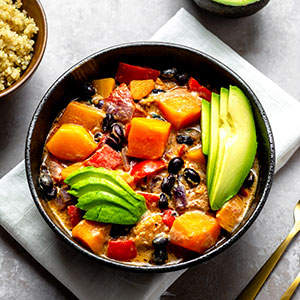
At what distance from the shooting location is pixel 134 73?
388cm

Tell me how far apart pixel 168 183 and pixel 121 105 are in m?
0.65

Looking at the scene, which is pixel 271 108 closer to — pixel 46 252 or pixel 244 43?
pixel 244 43

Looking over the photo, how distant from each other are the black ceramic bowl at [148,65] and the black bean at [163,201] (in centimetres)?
39

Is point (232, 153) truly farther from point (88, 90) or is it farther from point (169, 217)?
point (88, 90)

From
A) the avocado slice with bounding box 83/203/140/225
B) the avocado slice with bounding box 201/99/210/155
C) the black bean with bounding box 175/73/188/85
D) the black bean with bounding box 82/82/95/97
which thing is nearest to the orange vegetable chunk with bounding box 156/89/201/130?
the avocado slice with bounding box 201/99/210/155

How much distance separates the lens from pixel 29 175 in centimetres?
347

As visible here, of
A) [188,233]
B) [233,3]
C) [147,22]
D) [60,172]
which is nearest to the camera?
[188,233]

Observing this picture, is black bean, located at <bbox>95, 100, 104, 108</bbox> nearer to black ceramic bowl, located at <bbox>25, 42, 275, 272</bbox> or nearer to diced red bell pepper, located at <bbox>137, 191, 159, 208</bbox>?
black ceramic bowl, located at <bbox>25, 42, 275, 272</bbox>

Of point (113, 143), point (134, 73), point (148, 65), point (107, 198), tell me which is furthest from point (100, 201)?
point (148, 65)

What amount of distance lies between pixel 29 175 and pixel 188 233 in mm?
1110

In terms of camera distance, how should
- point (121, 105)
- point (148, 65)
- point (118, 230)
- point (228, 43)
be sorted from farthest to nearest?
point (228, 43) < point (148, 65) < point (121, 105) < point (118, 230)

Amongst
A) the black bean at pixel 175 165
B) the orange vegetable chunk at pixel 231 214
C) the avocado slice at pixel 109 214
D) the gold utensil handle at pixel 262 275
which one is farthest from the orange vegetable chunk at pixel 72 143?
the gold utensil handle at pixel 262 275

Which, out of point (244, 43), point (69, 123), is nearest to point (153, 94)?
point (69, 123)

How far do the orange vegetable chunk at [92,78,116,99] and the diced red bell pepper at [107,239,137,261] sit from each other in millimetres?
1082
